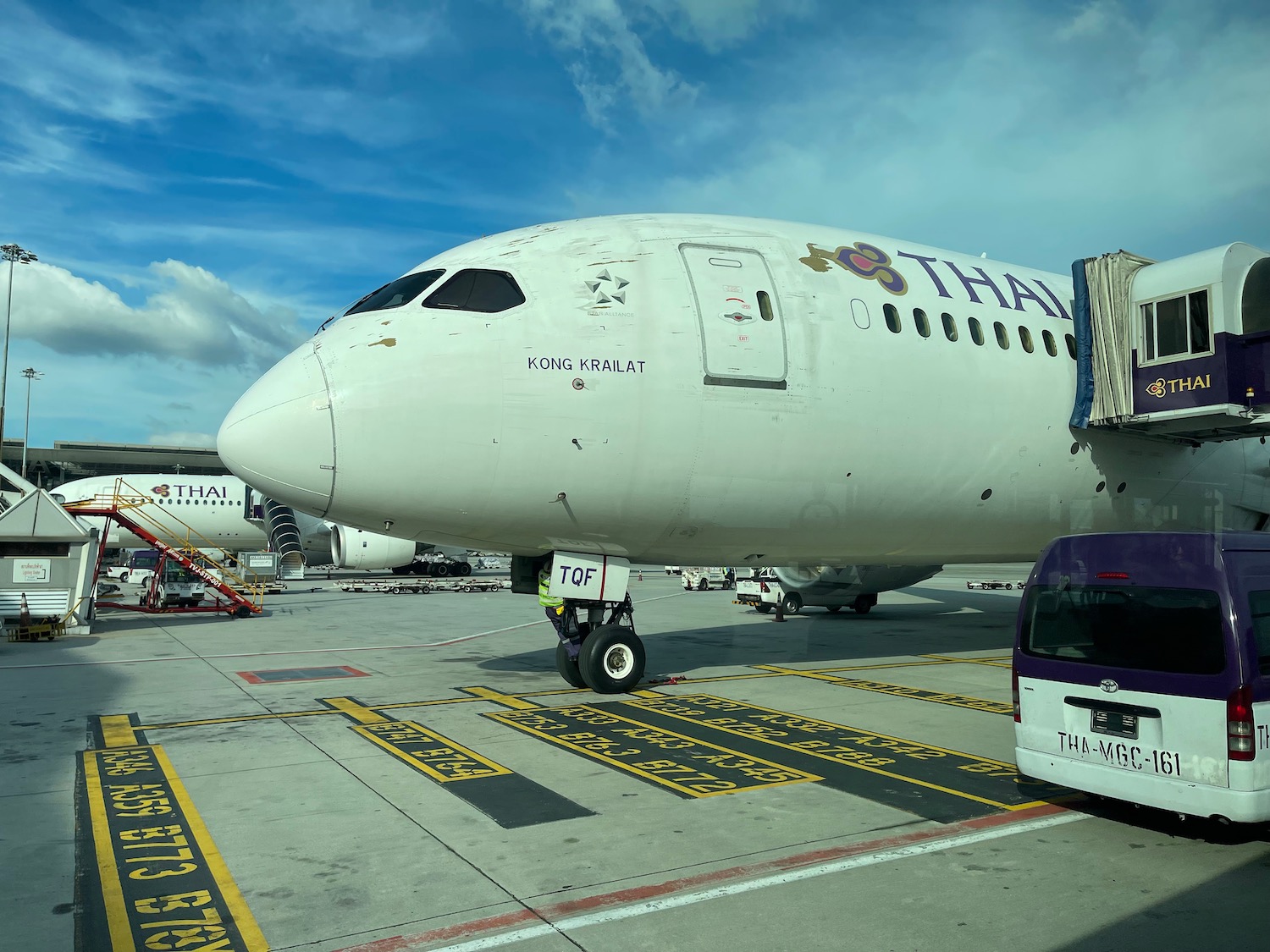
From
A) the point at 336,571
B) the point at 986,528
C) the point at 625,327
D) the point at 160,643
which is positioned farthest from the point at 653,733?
the point at 336,571

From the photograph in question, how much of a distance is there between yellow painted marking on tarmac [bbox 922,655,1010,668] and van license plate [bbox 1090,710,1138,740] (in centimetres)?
898

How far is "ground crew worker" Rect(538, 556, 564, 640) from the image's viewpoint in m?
10.9

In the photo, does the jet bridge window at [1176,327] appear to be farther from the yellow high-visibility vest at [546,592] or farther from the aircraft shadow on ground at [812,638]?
the yellow high-visibility vest at [546,592]

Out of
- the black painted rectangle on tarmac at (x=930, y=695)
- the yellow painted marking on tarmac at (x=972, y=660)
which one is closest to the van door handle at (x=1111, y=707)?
the black painted rectangle on tarmac at (x=930, y=695)

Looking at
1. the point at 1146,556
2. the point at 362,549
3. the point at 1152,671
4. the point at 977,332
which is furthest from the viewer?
the point at 362,549

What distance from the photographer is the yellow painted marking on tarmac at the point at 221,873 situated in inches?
177

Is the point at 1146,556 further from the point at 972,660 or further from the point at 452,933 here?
the point at 972,660

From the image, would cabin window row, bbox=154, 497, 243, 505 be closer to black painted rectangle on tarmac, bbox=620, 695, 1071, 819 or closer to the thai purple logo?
black painted rectangle on tarmac, bbox=620, 695, 1071, 819

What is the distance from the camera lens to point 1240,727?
5.41 metres

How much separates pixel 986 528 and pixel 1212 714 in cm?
702

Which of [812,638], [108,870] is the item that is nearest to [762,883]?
[108,870]

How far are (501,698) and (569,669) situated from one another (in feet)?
3.00

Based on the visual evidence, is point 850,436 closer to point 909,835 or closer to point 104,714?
point 909,835

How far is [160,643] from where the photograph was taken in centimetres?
1803
